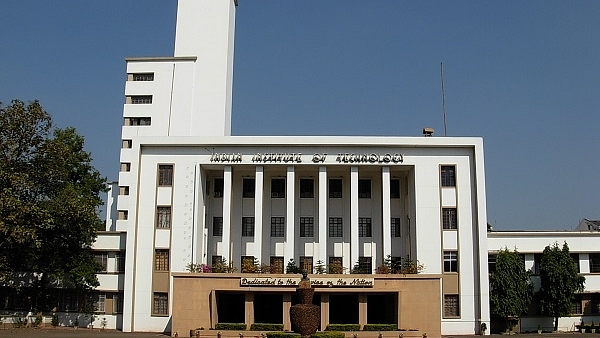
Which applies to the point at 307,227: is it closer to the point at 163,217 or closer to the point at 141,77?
the point at 163,217

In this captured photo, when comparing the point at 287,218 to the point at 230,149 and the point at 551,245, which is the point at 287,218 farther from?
the point at 551,245

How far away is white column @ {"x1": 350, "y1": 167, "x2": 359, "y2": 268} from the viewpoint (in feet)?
135

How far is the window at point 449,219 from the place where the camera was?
4147 cm

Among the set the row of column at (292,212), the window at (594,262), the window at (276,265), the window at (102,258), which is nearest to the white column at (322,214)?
the row of column at (292,212)

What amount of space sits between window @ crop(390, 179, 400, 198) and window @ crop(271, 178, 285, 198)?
7485 mm

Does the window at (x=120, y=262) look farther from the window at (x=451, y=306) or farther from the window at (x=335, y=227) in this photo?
the window at (x=451, y=306)

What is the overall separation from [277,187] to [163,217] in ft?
26.7

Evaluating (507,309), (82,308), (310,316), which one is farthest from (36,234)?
(507,309)

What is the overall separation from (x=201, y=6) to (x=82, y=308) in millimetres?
25630

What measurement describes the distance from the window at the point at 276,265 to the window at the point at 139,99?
19.2 m

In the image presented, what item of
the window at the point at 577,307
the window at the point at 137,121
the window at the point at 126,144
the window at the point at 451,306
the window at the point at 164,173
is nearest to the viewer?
the window at the point at 451,306

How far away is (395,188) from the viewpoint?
45.2m

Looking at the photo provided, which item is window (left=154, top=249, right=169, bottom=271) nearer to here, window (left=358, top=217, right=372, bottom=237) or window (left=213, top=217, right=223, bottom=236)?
window (left=213, top=217, right=223, bottom=236)

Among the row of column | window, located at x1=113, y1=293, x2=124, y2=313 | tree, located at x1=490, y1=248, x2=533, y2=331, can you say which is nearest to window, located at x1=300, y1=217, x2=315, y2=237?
the row of column
